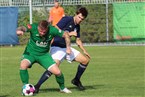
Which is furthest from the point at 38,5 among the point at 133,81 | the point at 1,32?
the point at 133,81

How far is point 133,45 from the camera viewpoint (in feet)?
88.7

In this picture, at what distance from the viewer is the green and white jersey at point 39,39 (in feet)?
35.1

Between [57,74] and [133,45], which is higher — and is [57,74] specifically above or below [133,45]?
above

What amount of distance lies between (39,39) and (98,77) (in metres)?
3.82

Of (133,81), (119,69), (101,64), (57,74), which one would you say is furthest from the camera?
(101,64)

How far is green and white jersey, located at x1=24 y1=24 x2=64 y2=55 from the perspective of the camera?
10703mm

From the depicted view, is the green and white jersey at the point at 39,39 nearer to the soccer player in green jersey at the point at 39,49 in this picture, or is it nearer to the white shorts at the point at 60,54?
the soccer player in green jersey at the point at 39,49

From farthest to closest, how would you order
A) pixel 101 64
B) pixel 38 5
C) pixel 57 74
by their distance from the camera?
pixel 38 5, pixel 101 64, pixel 57 74

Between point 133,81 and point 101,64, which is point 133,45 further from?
point 133,81

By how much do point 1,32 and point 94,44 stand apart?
16.6ft

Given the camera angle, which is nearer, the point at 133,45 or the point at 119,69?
the point at 119,69

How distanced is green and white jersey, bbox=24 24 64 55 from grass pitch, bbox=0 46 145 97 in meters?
0.92

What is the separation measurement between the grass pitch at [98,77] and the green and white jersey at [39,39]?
0.92 metres

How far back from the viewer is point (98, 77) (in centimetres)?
1416
